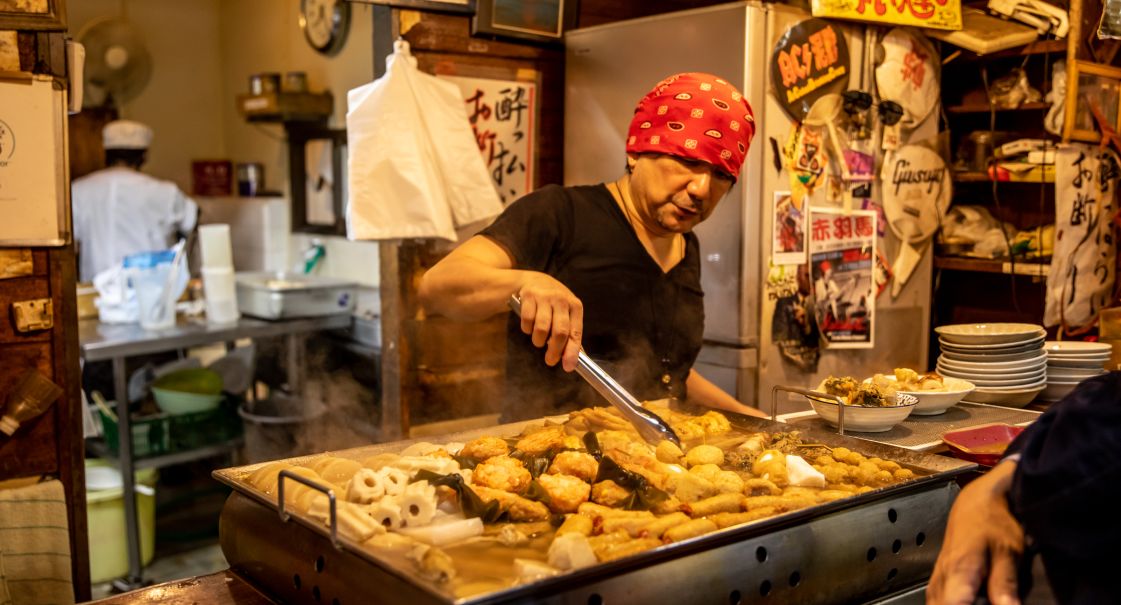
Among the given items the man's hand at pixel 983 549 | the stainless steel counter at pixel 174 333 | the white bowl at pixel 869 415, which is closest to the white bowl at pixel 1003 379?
the white bowl at pixel 869 415

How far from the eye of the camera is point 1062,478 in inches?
46.1

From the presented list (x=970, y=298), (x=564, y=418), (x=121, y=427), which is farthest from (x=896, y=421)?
(x=121, y=427)

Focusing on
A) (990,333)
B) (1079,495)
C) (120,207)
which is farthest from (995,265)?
(120,207)

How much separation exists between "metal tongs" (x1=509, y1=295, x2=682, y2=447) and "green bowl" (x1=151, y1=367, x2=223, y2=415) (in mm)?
3728

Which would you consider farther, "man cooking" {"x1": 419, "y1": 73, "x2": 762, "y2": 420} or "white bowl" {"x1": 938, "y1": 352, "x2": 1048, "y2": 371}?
"white bowl" {"x1": 938, "y1": 352, "x2": 1048, "y2": 371}

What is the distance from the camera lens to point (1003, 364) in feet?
9.55

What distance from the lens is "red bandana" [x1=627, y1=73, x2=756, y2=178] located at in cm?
258

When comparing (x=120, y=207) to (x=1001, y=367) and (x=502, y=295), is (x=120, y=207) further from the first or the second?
(x=1001, y=367)

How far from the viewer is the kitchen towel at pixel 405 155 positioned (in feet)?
12.0

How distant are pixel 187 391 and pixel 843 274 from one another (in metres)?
3.49

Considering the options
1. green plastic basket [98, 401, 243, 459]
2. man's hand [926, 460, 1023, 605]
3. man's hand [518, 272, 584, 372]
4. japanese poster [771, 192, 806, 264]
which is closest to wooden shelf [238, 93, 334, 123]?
green plastic basket [98, 401, 243, 459]

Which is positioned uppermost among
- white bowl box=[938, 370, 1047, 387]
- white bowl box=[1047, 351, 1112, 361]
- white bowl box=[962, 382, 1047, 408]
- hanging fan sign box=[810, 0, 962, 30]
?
hanging fan sign box=[810, 0, 962, 30]

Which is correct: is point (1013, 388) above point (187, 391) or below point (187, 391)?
above

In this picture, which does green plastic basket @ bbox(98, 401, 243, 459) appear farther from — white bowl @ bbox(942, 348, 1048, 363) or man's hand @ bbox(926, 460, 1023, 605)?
man's hand @ bbox(926, 460, 1023, 605)
